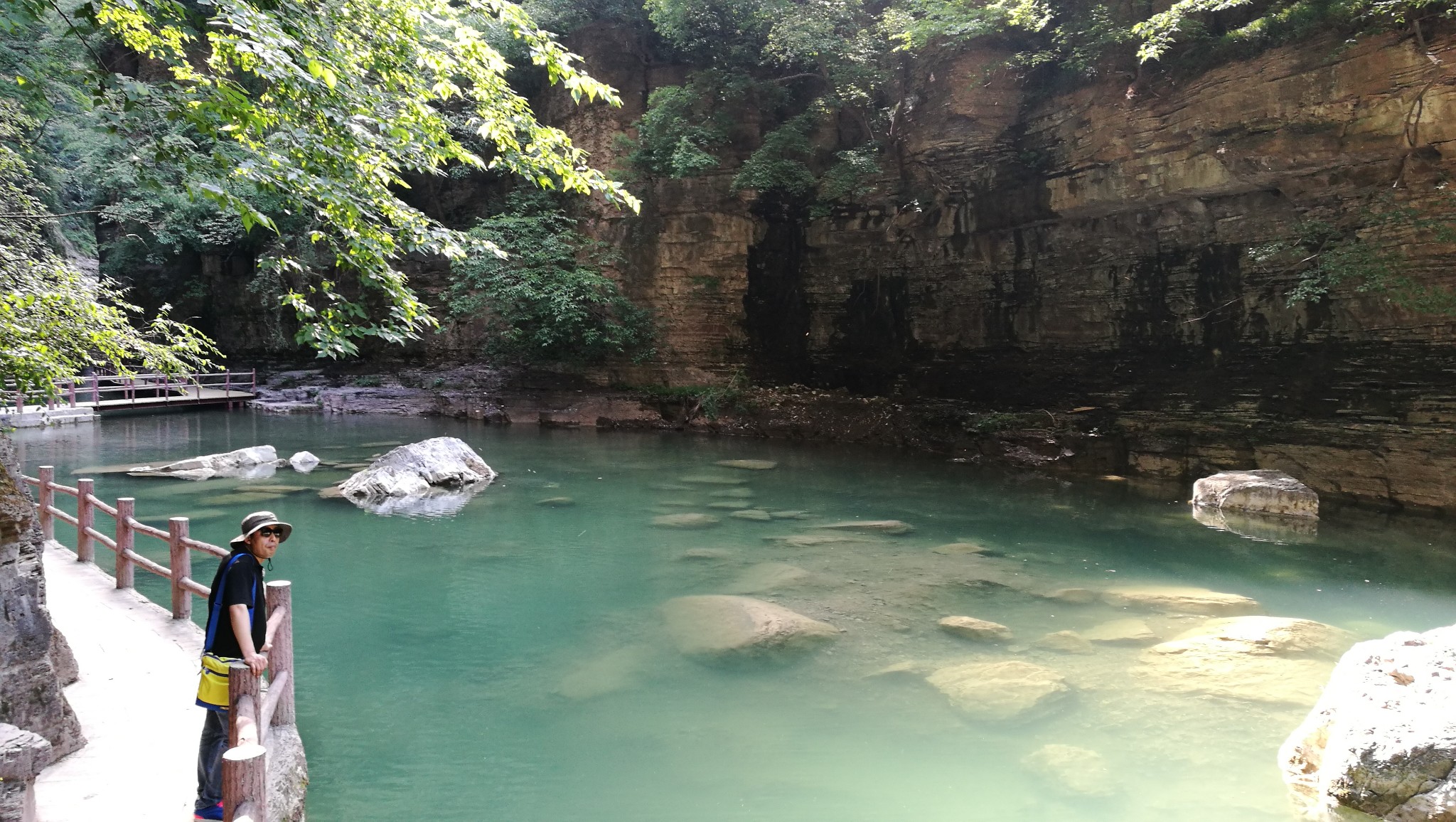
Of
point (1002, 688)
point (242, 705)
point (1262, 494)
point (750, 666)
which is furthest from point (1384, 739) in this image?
point (1262, 494)

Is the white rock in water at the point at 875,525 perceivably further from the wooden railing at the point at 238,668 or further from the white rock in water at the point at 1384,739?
the wooden railing at the point at 238,668

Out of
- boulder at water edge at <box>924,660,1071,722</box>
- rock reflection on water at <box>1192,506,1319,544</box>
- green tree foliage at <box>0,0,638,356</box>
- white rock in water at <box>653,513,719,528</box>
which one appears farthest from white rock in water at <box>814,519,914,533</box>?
green tree foliage at <box>0,0,638,356</box>

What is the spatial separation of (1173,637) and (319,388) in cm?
2533

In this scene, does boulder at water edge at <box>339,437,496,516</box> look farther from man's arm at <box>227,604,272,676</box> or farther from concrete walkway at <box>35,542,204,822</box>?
man's arm at <box>227,604,272,676</box>

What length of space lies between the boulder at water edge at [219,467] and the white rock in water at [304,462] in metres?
0.35

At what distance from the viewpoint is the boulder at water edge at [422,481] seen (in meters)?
12.0

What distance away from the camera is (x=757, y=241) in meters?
22.1

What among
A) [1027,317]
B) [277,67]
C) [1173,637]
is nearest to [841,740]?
[1173,637]

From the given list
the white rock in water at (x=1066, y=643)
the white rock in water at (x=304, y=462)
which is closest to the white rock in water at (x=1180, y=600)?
the white rock in water at (x=1066, y=643)

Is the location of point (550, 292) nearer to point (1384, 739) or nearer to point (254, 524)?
point (254, 524)

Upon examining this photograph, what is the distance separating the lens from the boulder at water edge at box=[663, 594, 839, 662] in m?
6.50

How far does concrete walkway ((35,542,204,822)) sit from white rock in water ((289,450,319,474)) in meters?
8.35

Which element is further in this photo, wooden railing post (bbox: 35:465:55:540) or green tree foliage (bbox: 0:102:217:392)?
wooden railing post (bbox: 35:465:55:540)

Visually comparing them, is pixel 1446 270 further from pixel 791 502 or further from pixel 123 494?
pixel 123 494
